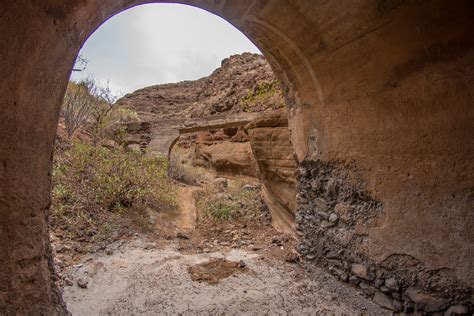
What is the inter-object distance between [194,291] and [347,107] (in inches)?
95.9

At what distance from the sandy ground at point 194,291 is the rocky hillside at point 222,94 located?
3.98 metres

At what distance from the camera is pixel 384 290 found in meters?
2.29

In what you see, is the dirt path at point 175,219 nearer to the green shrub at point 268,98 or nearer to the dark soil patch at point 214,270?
the dark soil patch at point 214,270

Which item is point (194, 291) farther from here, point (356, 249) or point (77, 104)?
point (77, 104)

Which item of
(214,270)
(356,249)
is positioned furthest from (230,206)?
(356,249)

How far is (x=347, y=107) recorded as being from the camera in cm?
259

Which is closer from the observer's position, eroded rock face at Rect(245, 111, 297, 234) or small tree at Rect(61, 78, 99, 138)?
eroded rock face at Rect(245, 111, 297, 234)

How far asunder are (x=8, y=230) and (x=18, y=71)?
26.8 inches

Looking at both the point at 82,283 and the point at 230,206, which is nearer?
the point at 82,283

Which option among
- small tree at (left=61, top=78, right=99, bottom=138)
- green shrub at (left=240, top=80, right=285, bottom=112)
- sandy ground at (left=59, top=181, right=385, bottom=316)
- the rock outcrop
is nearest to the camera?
sandy ground at (left=59, top=181, right=385, bottom=316)

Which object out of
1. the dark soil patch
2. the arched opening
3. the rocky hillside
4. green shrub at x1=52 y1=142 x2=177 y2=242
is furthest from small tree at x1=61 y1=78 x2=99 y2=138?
the dark soil patch

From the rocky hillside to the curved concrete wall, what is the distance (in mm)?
3196

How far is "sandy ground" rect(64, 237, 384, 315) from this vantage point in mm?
2285

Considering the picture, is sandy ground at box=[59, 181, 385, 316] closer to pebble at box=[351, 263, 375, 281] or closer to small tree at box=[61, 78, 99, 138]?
pebble at box=[351, 263, 375, 281]
